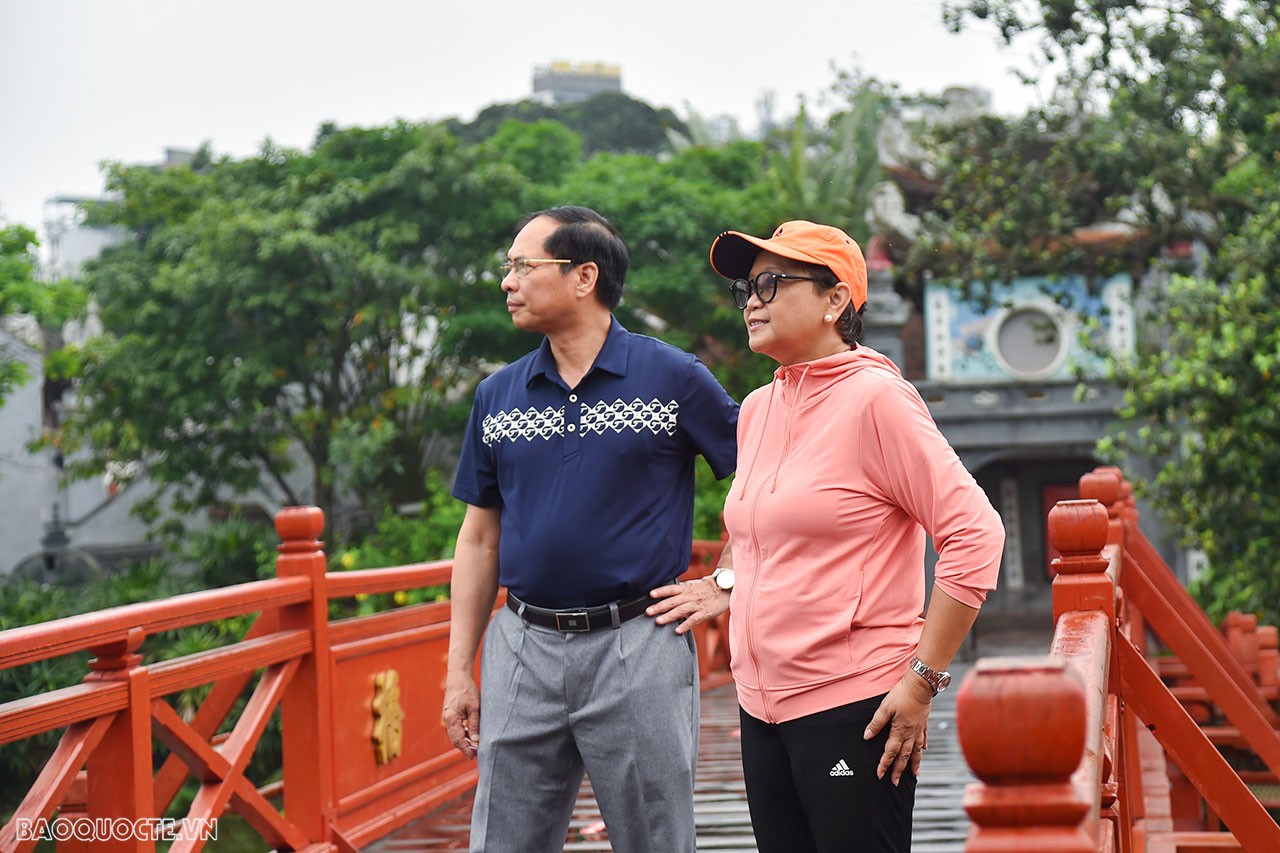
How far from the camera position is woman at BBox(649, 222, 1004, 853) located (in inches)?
80.3

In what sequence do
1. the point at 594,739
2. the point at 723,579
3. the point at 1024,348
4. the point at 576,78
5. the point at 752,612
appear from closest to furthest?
the point at 752,612, the point at 594,739, the point at 723,579, the point at 1024,348, the point at 576,78

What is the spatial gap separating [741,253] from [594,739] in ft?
2.93

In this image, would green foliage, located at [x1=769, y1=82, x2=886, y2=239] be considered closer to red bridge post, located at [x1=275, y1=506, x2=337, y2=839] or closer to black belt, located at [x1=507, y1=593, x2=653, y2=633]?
red bridge post, located at [x1=275, y1=506, x2=337, y2=839]

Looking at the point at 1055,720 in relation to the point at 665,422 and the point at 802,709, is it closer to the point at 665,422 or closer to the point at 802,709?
the point at 802,709

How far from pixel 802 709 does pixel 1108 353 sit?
29.0 ft

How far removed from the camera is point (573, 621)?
2.50 metres

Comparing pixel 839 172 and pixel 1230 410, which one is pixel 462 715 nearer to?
pixel 1230 410

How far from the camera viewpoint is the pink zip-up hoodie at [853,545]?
2.04 metres

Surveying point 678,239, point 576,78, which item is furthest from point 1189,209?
point 576,78

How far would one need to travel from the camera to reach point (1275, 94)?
8.55 meters

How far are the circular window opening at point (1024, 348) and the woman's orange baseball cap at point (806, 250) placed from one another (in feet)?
56.6

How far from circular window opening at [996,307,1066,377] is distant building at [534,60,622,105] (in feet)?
107

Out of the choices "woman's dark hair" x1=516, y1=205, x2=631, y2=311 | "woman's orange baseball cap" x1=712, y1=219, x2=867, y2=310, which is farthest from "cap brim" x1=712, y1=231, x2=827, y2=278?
"woman's dark hair" x1=516, y1=205, x2=631, y2=311

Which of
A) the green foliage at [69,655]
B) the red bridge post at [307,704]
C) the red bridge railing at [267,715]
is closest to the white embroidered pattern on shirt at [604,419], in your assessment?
the red bridge railing at [267,715]
